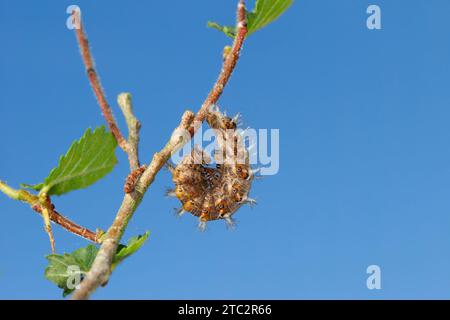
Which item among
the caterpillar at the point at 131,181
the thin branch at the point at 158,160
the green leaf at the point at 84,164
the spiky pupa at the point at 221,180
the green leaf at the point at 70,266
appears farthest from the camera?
the spiky pupa at the point at 221,180

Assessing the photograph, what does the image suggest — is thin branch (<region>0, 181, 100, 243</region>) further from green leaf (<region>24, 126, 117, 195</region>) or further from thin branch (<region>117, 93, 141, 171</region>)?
thin branch (<region>117, 93, 141, 171</region>)

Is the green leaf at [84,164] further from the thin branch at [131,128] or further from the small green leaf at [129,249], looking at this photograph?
the small green leaf at [129,249]

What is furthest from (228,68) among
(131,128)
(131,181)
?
(131,181)

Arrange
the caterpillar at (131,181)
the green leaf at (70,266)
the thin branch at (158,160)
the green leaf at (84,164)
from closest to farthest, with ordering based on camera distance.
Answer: the thin branch at (158,160), the caterpillar at (131,181), the green leaf at (84,164), the green leaf at (70,266)

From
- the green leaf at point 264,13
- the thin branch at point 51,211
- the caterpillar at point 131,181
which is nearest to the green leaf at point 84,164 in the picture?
the thin branch at point 51,211

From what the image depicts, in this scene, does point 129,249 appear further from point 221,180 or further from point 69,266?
point 221,180
